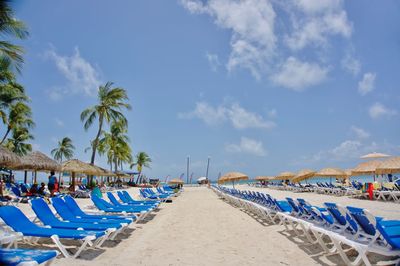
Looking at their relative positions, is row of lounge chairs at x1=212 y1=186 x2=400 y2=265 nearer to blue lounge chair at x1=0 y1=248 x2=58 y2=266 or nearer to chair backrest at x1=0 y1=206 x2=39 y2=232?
blue lounge chair at x1=0 y1=248 x2=58 y2=266

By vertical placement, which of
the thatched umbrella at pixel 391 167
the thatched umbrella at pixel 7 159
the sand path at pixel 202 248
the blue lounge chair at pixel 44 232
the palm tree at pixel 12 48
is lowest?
the sand path at pixel 202 248

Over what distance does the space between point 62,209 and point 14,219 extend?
5.49 ft

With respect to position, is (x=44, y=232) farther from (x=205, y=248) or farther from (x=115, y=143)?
(x=115, y=143)

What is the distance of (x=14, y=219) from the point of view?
5.38 m

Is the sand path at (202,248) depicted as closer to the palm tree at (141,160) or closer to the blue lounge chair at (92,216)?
the blue lounge chair at (92,216)

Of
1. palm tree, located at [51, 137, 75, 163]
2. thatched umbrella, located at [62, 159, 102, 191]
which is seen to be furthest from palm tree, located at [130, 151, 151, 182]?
thatched umbrella, located at [62, 159, 102, 191]

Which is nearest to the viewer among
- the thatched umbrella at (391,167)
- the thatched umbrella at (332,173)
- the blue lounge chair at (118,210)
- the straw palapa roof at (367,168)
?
Answer: the blue lounge chair at (118,210)

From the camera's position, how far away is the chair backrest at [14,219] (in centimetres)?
518

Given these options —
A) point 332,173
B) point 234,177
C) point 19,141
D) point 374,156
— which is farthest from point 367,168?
point 19,141

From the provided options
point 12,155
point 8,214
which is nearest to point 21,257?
point 8,214

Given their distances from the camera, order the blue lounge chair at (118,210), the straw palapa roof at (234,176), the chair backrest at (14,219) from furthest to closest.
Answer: the straw palapa roof at (234,176), the blue lounge chair at (118,210), the chair backrest at (14,219)

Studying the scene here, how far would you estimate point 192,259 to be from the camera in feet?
17.0

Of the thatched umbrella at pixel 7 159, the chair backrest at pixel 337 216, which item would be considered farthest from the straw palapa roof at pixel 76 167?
the chair backrest at pixel 337 216

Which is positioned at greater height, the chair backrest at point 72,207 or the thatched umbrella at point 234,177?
the thatched umbrella at point 234,177
